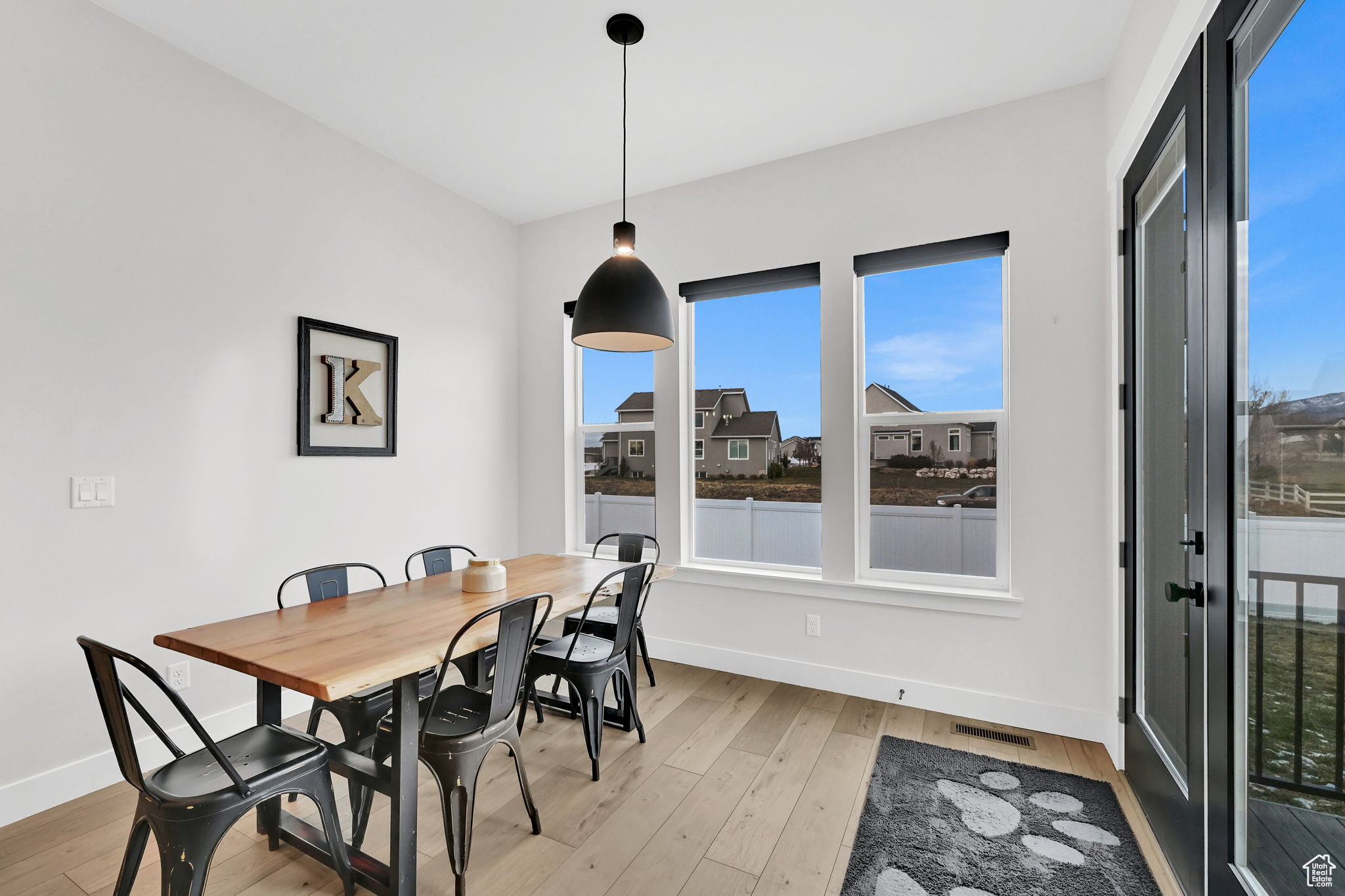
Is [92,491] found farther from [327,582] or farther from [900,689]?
[900,689]

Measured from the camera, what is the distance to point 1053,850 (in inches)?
76.7

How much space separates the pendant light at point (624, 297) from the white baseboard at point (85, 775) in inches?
91.9

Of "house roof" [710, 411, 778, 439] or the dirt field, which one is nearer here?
the dirt field

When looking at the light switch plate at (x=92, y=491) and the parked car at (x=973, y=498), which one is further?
the parked car at (x=973, y=498)

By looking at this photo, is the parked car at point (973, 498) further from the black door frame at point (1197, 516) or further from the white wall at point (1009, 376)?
the black door frame at point (1197, 516)

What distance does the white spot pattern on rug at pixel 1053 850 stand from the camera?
74.9 inches

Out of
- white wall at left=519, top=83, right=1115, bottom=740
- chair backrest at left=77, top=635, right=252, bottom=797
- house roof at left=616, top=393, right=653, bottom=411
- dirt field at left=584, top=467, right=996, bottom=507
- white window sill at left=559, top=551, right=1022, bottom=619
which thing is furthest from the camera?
house roof at left=616, top=393, right=653, bottom=411

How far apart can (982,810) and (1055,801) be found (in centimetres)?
30

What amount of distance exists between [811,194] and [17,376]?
3.51m

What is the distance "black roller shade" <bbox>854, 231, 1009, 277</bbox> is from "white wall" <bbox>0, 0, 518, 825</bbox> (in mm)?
2655

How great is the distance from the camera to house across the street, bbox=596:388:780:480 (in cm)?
366

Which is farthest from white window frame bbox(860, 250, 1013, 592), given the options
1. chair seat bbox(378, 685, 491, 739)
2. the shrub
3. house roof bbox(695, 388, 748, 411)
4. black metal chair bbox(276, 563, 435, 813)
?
black metal chair bbox(276, 563, 435, 813)

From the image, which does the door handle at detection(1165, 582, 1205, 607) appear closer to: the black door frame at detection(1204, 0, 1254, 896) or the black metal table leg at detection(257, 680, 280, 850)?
the black door frame at detection(1204, 0, 1254, 896)

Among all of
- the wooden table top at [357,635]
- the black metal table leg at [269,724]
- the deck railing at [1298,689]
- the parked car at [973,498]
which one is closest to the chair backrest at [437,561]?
the wooden table top at [357,635]
